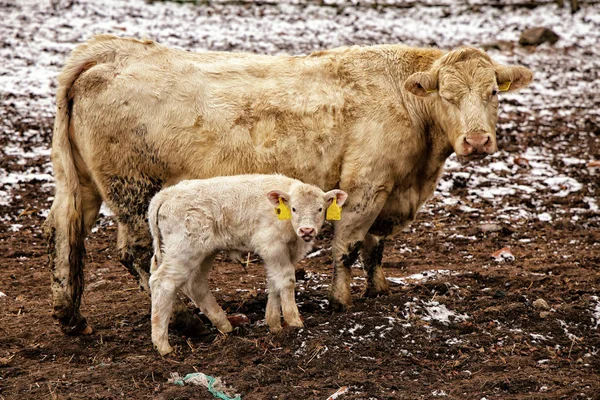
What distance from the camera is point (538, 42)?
73.4ft

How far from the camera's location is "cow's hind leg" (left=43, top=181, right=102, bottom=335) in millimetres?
8031

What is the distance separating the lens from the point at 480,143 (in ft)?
25.7

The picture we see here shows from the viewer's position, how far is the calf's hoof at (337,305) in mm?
8312

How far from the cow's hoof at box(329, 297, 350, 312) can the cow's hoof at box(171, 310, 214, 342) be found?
129 centimetres

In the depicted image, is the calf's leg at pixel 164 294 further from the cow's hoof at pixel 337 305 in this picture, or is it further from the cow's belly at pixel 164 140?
the cow's hoof at pixel 337 305

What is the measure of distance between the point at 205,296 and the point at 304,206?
4.46ft

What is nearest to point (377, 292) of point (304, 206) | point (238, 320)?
point (238, 320)

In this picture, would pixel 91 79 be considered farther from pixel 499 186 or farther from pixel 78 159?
pixel 499 186

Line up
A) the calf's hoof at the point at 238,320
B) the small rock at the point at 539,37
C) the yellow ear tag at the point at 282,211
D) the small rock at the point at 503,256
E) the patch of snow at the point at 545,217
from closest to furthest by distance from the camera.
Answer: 1. the yellow ear tag at the point at 282,211
2. the calf's hoof at the point at 238,320
3. the small rock at the point at 503,256
4. the patch of snow at the point at 545,217
5. the small rock at the point at 539,37

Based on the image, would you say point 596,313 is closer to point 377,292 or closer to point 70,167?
point 377,292

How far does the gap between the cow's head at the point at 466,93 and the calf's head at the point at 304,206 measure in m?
1.64

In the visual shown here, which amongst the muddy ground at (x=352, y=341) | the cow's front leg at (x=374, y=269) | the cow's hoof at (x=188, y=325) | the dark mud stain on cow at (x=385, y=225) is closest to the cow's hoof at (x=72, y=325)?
the muddy ground at (x=352, y=341)

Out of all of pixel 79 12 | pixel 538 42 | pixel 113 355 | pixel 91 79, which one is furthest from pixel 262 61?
pixel 79 12

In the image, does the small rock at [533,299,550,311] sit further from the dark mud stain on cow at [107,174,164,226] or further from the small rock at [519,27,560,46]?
the small rock at [519,27,560,46]
